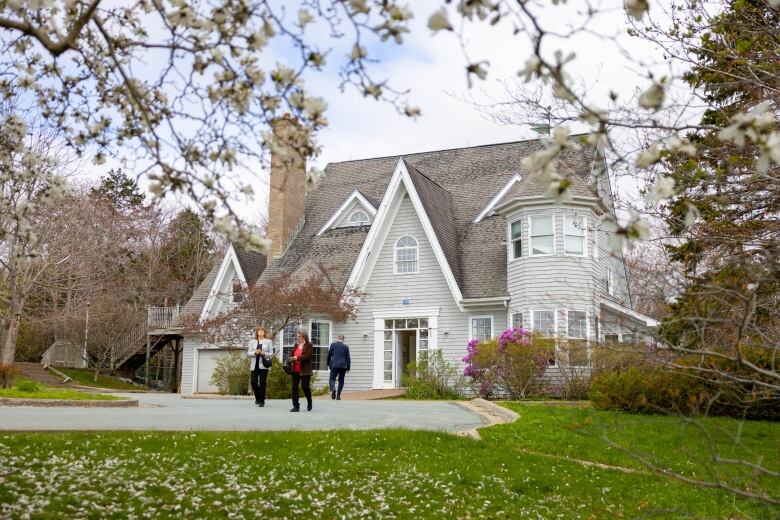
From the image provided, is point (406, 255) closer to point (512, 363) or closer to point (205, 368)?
point (512, 363)

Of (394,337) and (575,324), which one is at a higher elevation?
(394,337)

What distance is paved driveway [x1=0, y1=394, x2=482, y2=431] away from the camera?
11.9 metres

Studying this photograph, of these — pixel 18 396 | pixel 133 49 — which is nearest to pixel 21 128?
pixel 133 49

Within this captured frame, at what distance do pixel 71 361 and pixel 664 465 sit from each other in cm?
3814

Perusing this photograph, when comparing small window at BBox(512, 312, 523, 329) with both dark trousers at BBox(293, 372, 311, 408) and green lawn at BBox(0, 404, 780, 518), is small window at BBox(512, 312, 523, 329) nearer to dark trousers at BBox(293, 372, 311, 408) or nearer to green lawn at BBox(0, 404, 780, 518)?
dark trousers at BBox(293, 372, 311, 408)

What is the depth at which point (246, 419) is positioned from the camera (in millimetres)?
13531

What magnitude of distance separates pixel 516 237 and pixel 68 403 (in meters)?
14.3

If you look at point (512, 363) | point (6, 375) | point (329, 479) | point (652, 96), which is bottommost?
point (329, 479)

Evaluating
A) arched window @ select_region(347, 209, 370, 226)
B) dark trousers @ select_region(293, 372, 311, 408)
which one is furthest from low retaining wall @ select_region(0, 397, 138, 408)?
arched window @ select_region(347, 209, 370, 226)

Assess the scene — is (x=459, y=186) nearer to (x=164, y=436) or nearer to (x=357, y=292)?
(x=357, y=292)

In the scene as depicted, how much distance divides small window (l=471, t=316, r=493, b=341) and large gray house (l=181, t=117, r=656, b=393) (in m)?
0.03

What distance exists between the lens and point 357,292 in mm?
26453

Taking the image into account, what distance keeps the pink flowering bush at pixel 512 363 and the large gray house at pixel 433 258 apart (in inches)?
51.9

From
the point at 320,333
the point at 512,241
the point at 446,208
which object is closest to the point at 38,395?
the point at 320,333
